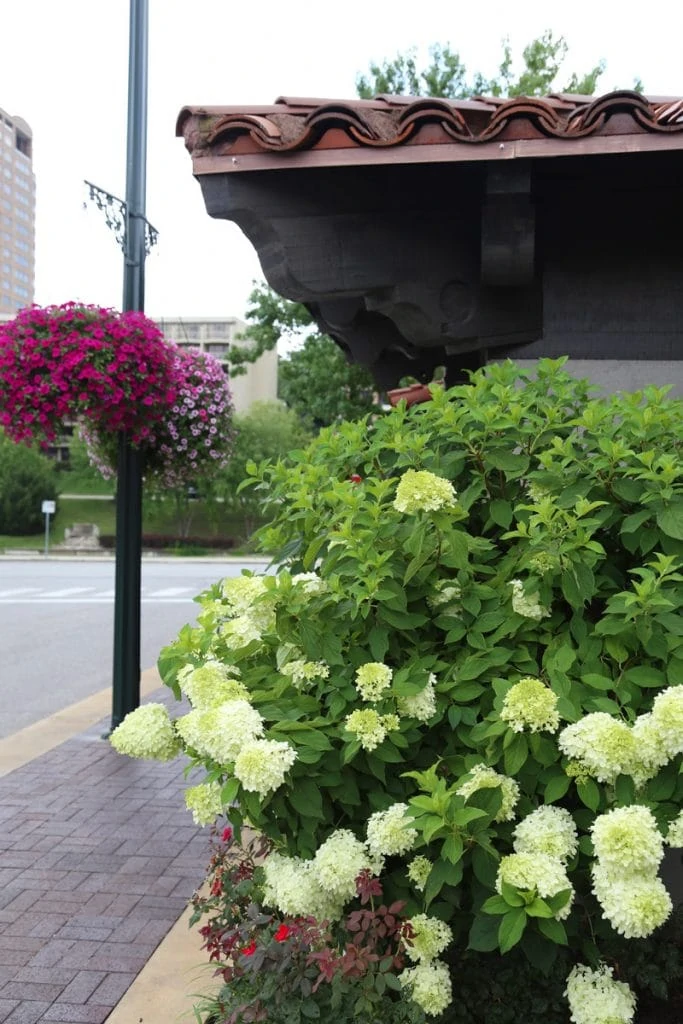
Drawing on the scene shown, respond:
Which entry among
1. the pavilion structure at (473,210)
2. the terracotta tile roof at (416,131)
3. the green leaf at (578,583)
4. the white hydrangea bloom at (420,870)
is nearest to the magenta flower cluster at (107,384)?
the pavilion structure at (473,210)

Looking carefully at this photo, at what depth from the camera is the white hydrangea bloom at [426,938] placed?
2.45m

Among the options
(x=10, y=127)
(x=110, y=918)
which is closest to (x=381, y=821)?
(x=110, y=918)

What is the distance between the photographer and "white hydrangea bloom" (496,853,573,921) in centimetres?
221

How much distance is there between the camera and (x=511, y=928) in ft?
7.21

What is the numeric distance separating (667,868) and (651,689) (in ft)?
4.61

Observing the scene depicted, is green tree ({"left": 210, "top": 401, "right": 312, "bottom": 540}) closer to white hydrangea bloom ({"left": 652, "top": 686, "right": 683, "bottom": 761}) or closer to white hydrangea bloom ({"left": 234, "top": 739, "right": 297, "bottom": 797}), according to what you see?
white hydrangea bloom ({"left": 234, "top": 739, "right": 297, "bottom": 797})

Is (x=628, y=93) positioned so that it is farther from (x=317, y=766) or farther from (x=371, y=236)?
(x=317, y=766)

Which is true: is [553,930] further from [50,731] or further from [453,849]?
[50,731]

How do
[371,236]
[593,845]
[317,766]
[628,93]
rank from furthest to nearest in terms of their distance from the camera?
[371,236], [628,93], [317,766], [593,845]

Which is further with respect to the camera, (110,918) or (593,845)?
(110,918)

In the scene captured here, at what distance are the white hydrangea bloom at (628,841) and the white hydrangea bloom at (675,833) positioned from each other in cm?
7

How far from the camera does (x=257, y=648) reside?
9.30 feet

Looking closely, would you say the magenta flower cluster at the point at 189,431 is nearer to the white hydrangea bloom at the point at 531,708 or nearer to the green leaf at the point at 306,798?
the green leaf at the point at 306,798

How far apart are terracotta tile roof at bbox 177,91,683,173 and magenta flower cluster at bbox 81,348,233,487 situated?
2926 mm
